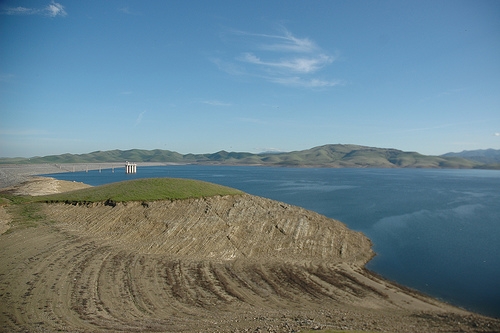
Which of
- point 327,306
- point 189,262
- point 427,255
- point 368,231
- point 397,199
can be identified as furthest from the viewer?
point 397,199

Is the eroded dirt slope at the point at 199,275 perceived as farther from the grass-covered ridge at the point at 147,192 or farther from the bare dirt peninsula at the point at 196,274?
the grass-covered ridge at the point at 147,192

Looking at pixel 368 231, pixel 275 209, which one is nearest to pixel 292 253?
pixel 275 209

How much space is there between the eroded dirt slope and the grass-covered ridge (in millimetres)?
1477

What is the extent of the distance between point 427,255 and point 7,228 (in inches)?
1730

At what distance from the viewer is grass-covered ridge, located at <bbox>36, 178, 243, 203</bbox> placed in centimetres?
4003

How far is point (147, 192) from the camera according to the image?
136ft

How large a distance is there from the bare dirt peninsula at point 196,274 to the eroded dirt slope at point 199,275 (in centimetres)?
12

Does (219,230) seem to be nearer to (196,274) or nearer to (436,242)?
(196,274)

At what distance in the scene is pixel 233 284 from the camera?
24.0 meters

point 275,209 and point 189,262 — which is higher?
point 275,209

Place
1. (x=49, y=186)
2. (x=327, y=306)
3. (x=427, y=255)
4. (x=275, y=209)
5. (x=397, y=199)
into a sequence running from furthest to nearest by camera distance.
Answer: (x=397, y=199) < (x=49, y=186) < (x=275, y=209) < (x=427, y=255) < (x=327, y=306)

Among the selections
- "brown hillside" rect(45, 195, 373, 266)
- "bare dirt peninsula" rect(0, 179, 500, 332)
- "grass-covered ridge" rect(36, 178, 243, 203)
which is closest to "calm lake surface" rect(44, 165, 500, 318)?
"bare dirt peninsula" rect(0, 179, 500, 332)

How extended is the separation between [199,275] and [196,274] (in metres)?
0.30

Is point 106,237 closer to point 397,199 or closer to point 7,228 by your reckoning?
point 7,228
